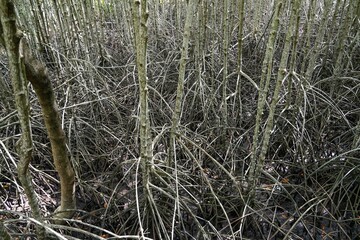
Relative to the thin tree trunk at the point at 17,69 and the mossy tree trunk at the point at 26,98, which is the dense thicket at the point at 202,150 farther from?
the thin tree trunk at the point at 17,69

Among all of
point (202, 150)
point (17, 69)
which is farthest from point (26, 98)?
point (202, 150)

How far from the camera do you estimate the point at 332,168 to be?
220 cm

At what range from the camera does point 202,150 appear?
1.77 metres

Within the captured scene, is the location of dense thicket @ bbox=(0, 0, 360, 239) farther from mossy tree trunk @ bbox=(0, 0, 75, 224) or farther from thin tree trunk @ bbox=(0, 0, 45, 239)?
thin tree trunk @ bbox=(0, 0, 45, 239)

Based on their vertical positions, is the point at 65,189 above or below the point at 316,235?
above

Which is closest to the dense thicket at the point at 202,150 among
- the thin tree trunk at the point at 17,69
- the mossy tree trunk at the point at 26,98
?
the mossy tree trunk at the point at 26,98

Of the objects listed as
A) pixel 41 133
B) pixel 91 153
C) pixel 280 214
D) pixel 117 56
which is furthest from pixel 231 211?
pixel 117 56

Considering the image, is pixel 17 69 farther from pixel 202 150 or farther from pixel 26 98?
pixel 202 150

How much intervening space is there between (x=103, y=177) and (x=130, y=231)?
637 mm

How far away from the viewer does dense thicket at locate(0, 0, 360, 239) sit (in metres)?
1.73

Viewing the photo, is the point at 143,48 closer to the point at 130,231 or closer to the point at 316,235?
the point at 130,231

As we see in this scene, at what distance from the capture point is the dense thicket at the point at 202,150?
1727 millimetres

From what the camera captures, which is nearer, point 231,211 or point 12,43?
point 12,43

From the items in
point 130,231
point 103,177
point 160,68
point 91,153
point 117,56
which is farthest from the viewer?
point 117,56
